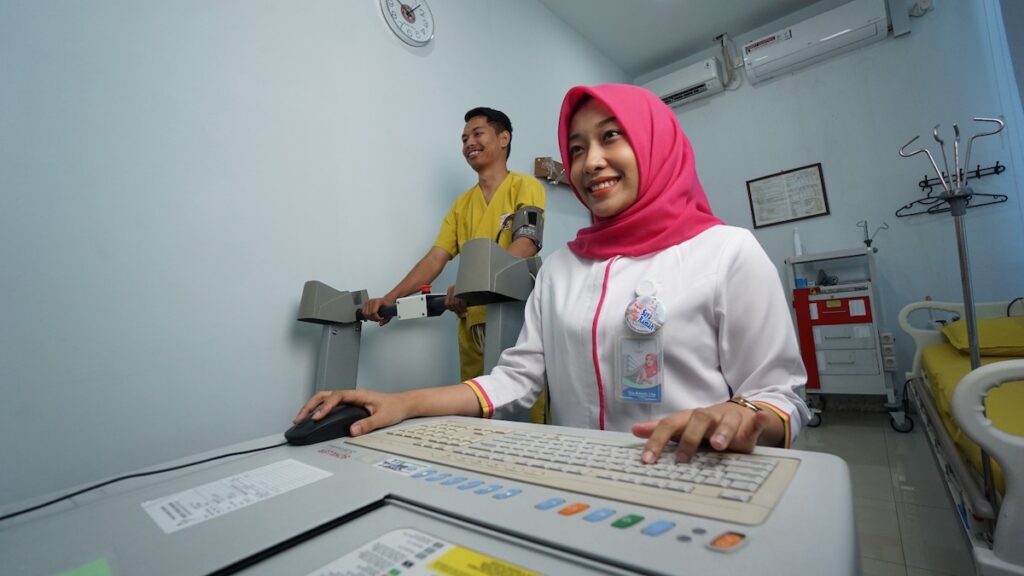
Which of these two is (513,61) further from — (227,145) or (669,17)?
(227,145)

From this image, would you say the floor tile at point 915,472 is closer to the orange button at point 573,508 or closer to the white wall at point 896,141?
the white wall at point 896,141

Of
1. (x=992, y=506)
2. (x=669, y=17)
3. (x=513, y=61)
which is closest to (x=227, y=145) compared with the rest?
(x=513, y=61)

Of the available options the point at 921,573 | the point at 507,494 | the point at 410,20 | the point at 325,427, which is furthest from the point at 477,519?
the point at 410,20

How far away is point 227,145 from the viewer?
1216 mm

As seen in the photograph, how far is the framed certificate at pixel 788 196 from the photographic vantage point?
10.2 feet

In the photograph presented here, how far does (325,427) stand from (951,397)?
114 cm

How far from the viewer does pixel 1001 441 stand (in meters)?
0.79

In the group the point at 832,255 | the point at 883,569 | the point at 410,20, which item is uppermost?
the point at 410,20

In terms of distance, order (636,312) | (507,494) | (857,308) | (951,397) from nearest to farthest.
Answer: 1. (507,494)
2. (636,312)
3. (951,397)
4. (857,308)

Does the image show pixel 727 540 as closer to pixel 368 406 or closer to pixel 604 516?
pixel 604 516

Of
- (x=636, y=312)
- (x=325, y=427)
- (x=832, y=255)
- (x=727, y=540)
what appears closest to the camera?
(x=727, y=540)

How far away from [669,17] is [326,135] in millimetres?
2803

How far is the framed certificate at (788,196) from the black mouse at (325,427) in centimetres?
351

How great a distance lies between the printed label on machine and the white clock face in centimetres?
194
